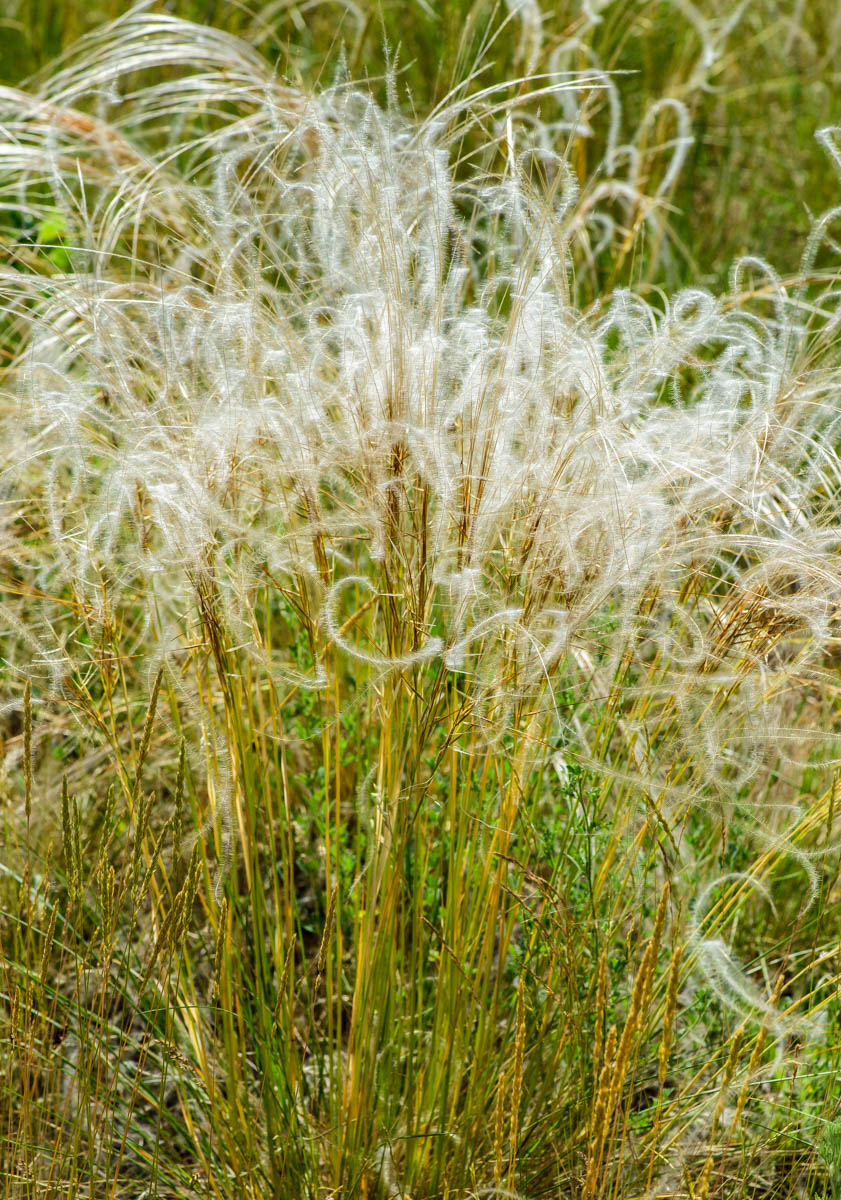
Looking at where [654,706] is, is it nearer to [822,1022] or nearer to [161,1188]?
[822,1022]

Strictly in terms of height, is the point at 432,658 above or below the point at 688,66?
below

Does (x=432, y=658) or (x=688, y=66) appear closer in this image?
(x=432, y=658)

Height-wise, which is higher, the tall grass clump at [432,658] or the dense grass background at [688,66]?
the dense grass background at [688,66]

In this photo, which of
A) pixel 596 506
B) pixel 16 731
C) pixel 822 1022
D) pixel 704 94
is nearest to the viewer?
pixel 596 506

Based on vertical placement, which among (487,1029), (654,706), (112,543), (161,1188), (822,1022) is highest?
(112,543)

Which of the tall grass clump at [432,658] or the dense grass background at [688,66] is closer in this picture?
the tall grass clump at [432,658]

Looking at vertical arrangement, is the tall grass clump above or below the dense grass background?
below

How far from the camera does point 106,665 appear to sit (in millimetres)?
1252

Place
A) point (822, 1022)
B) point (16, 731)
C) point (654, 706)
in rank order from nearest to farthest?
point (654, 706) < point (822, 1022) < point (16, 731)

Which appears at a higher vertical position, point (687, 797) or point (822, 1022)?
point (687, 797)

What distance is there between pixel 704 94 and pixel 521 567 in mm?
3030

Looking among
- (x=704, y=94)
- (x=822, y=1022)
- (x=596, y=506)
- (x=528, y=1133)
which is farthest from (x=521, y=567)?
(x=704, y=94)

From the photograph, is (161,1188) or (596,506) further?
(161,1188)

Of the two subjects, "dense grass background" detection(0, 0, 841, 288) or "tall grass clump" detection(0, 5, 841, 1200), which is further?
"dense grass background" detection(0, 0, 841, 288)
